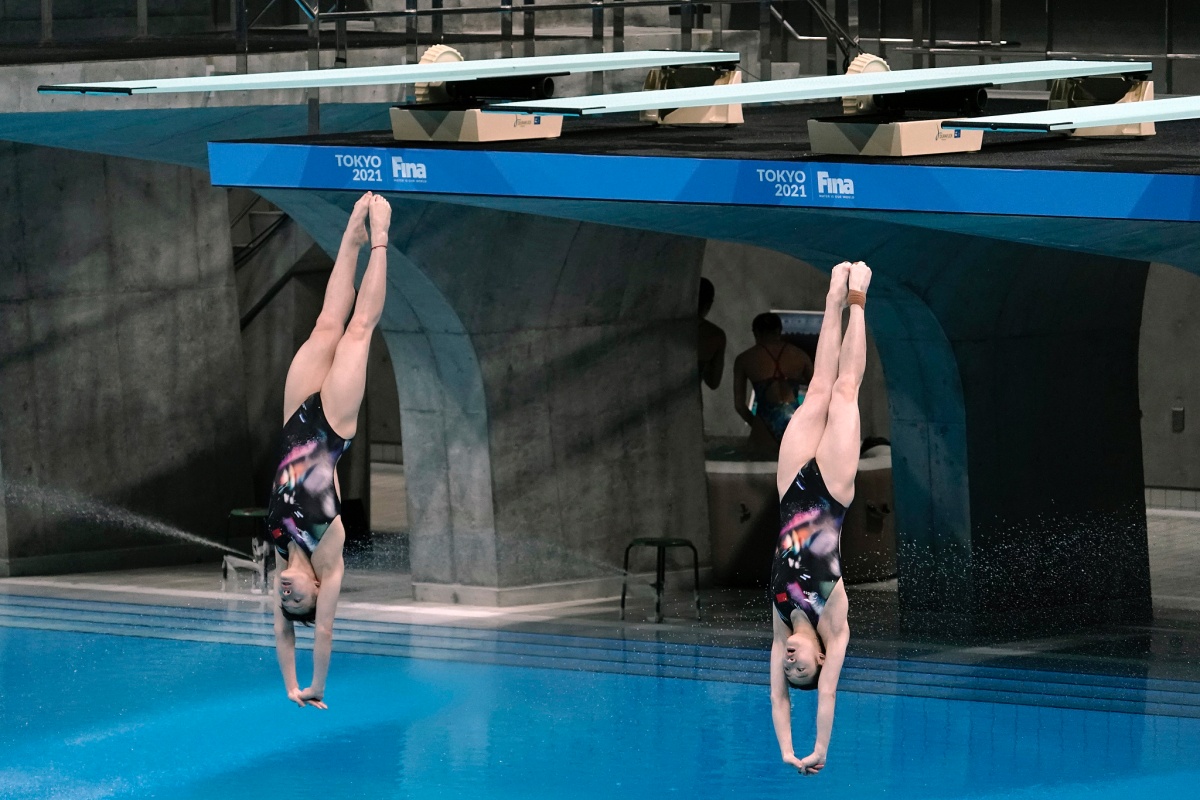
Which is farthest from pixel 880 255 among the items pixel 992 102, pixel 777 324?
pixel 777 324

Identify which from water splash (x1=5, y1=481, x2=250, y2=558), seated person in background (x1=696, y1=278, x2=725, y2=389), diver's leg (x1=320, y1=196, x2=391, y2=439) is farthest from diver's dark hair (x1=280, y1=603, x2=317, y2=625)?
water splash (x1=5, y1=481, x2=250, y2=558)

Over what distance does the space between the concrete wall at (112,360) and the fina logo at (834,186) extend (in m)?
8.15

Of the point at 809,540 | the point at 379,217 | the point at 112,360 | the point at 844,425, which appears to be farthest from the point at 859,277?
the point at 112,360

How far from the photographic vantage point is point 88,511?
1839 centimetres

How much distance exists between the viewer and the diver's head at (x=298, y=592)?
10.6 m

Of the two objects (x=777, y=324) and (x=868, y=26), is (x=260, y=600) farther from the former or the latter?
(x=868, y=26)

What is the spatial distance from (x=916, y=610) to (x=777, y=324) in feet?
9.07

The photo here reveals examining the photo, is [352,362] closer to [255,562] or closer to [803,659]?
[803,659]

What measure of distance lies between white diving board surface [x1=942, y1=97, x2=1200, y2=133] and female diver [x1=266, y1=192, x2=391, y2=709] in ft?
9.81

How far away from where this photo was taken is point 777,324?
682 inches

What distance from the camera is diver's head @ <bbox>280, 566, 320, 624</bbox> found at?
34.9 feet

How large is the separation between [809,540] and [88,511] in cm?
1006

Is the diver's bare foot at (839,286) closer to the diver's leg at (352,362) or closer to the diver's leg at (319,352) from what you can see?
the diver's leg at (352,362)

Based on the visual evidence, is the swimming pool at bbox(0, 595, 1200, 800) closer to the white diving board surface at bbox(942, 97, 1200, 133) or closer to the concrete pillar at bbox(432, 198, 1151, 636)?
the concrete pillar at bbox(432, 198, 1151, 636)
